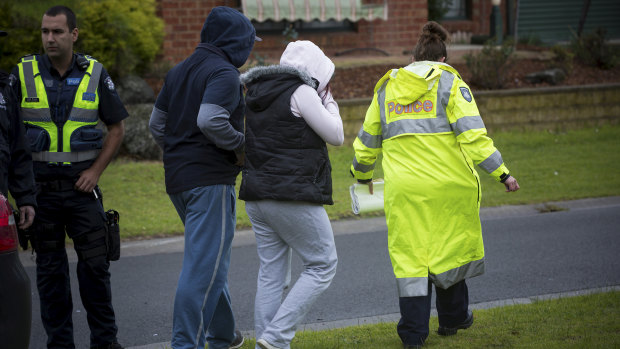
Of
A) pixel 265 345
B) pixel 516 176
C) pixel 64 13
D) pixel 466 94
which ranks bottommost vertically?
pixel 516 176

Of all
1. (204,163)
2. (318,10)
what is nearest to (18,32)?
(318,10)

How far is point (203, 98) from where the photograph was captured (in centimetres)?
404

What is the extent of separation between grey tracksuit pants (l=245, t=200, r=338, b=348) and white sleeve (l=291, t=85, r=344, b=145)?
1.32 ft

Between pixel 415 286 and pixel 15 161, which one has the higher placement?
pixel 15 161

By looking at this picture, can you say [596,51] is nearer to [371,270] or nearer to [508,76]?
[508,76]

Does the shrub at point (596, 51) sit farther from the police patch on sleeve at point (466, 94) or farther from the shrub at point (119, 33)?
the police patch on sleeve at point (466, 94)

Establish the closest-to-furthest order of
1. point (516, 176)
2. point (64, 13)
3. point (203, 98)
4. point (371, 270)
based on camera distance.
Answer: point (203, 98) → point (64, 13) → point (371, 270) → point (516, 176)

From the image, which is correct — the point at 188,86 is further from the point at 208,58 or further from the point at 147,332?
the point at 147,332

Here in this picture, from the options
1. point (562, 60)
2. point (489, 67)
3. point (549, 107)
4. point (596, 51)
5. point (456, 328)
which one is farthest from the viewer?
point (596, 51)

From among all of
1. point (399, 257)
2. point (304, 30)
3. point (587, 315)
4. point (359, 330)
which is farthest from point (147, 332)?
point (304, 30)

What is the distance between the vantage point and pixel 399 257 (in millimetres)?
4582

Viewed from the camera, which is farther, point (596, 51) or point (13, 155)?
point (596, 51)

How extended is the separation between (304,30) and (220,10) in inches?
454

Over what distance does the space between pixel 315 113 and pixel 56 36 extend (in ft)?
5.52
